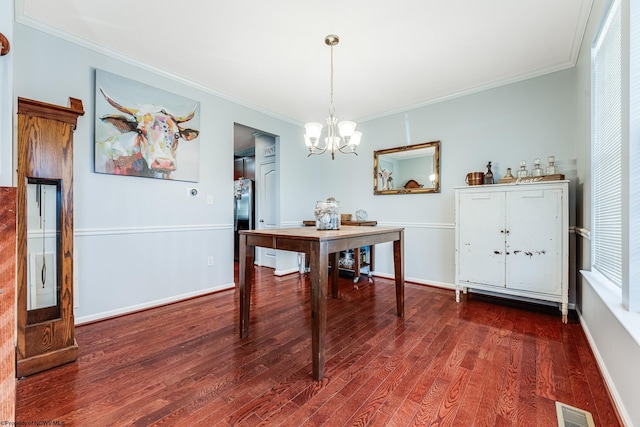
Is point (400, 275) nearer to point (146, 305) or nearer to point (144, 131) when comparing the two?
point (146, 305)

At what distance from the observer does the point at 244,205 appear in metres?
5.44

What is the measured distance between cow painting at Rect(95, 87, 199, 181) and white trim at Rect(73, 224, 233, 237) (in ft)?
1.75

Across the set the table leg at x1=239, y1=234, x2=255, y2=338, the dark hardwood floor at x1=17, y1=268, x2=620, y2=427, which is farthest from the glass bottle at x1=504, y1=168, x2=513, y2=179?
the table leg at x1=239, y1=234, x2=255, y2=338

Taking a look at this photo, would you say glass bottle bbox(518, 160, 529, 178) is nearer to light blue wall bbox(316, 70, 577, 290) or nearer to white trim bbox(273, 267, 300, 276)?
light blue wall bbox(316, 70, 577, 290)

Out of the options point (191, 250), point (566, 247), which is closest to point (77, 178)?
point (191, 250)

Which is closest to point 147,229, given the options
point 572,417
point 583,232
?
point 572,417

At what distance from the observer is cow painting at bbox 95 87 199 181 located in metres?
2.55

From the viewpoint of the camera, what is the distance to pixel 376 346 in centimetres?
206

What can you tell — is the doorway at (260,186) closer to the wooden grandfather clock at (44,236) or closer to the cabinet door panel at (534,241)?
the wooden grandfather clock at (44,236)

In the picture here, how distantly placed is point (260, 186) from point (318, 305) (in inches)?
141

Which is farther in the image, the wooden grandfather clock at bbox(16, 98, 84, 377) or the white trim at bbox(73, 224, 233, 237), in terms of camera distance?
the white trim at bbox(73, 224, 233, 237)

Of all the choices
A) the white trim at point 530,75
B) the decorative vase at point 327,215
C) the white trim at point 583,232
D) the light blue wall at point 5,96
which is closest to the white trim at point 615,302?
the white trim at point 583,232

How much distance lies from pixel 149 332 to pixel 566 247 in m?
3.74

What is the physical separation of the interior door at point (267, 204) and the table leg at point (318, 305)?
2.88m
